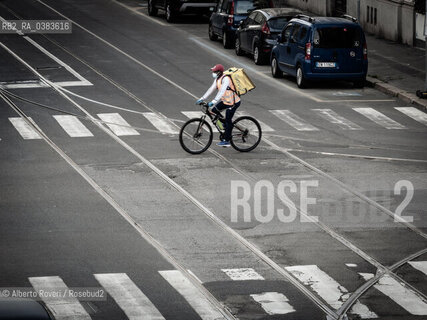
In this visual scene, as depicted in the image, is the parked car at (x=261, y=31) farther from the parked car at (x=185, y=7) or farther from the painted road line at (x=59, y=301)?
the painted road line at (x=59, y=301)

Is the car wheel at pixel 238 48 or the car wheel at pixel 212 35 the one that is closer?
the car wheel at pixel 238 48

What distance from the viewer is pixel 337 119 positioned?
2531 centimetres

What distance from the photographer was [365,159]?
21.0 meters

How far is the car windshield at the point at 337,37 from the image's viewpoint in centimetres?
2920

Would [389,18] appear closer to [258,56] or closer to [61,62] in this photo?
[258,56]

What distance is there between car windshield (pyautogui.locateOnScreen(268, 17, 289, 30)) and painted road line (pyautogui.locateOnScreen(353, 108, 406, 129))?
7.46 m

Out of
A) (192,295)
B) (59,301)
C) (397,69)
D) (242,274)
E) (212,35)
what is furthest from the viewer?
(212,35)

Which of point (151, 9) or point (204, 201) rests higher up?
point (204, 201)

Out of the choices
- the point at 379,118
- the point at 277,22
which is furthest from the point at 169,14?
the point at 379,118

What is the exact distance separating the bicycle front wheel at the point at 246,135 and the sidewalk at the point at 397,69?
6.53 m

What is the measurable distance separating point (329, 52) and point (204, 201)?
12301mm

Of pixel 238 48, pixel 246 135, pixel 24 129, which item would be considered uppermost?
pixel 246 135

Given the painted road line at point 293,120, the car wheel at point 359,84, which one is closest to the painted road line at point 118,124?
the painted road line at point 293,120

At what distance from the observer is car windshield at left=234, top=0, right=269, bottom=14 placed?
3722 centimetres
